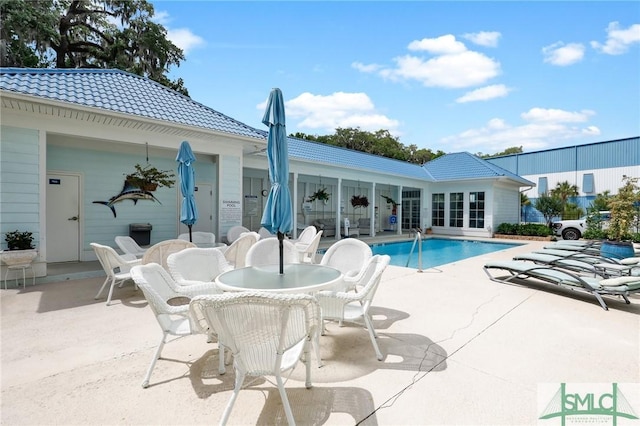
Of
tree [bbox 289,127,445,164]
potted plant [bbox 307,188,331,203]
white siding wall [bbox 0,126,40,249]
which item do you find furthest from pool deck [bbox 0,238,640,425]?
tree [bbox 289,127,445,164]

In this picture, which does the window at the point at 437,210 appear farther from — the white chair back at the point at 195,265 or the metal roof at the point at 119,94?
the white chair back at the point at 195,265

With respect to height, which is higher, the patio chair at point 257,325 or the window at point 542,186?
the window at point 542,186

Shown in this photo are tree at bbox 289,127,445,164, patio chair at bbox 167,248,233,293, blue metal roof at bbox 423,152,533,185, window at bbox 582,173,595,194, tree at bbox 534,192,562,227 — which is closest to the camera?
patio chair at bbox 167,248,233,293

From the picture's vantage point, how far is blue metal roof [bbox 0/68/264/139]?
5367mm

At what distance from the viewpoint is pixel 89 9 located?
15477 mm

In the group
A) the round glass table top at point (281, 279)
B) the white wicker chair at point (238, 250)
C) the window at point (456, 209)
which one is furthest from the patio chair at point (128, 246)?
the window at point (456, 209)

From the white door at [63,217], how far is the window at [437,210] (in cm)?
1551

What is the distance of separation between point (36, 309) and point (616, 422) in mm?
6075

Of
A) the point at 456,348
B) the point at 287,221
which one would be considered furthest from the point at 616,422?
the point at 287,221

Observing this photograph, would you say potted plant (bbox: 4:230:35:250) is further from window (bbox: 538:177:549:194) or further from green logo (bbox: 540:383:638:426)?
window (bbox: 538:177:549:194)

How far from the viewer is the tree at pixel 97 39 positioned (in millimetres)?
13750

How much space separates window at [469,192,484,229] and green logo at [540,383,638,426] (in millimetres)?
14314

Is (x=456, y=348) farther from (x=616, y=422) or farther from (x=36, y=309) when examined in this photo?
(x=36, y=309)

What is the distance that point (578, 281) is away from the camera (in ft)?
15.5
